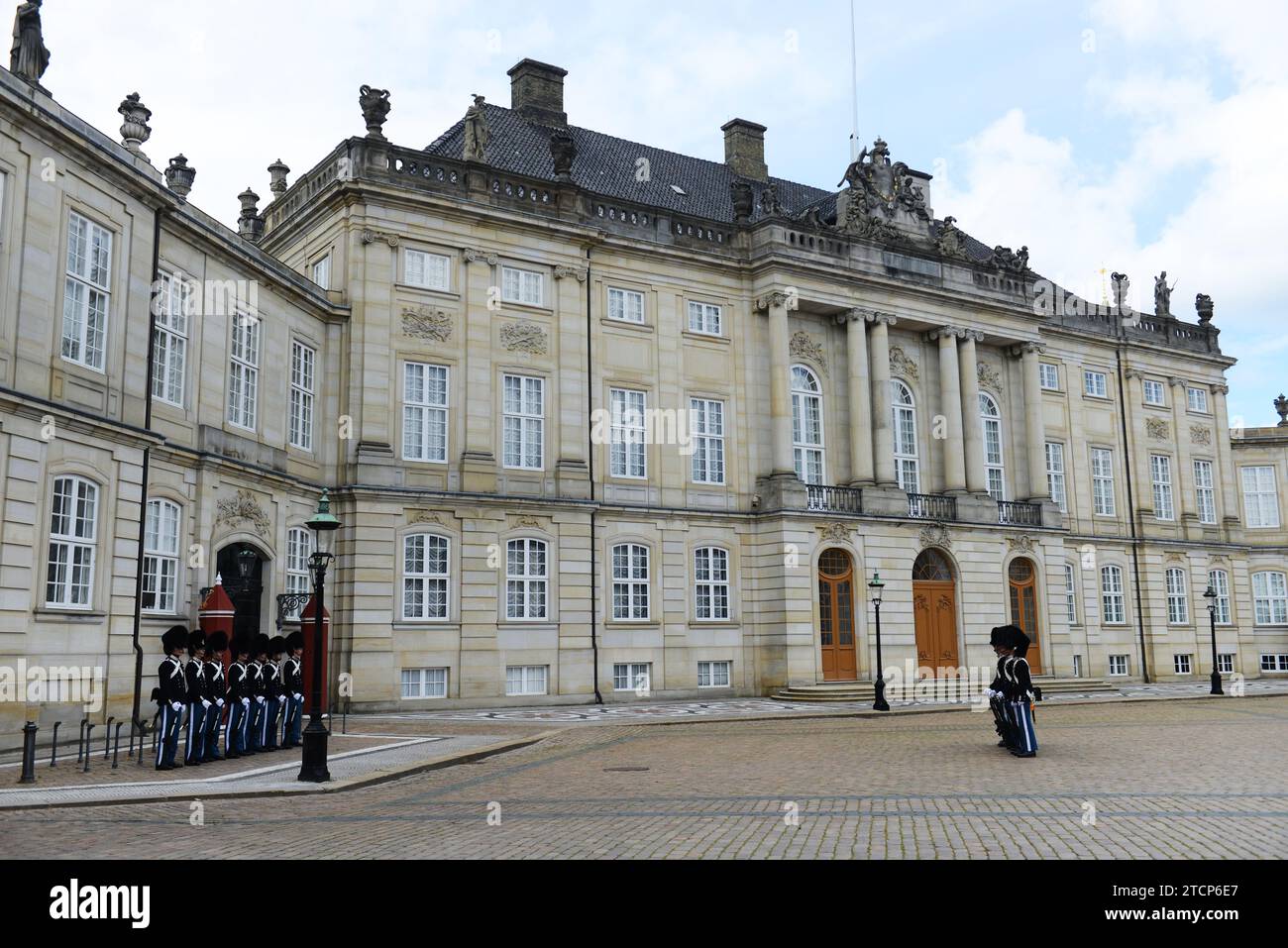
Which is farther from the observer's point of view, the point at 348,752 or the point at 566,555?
the point at 566,555

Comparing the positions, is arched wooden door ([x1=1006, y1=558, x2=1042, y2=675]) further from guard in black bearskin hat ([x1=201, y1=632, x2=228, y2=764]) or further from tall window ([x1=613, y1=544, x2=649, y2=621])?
guard in black bearskin hat ([x1=201, y1=632, x2=228, y2=764])

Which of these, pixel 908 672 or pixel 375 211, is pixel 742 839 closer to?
pixel 375 211

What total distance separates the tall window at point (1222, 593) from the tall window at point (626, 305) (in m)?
30.3

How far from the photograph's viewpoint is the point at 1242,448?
179 ft

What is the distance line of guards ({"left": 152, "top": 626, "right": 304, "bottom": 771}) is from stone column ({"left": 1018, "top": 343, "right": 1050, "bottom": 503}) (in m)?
30.8

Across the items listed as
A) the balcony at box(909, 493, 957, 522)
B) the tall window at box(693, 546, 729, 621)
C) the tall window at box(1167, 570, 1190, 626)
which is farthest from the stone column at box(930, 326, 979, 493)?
the tall window at box(1167, 570, 1190, 626)

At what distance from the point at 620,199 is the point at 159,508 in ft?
59.7

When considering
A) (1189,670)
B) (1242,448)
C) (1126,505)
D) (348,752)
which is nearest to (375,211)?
(348,752)

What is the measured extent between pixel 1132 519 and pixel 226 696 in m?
40.5

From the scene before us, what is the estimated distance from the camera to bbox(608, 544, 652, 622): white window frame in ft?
111

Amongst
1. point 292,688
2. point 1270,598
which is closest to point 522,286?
point 292,688

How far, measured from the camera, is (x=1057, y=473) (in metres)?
46.0

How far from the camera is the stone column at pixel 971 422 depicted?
4122 cm

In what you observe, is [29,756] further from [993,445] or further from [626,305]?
[993,445]
